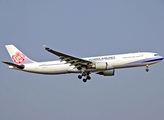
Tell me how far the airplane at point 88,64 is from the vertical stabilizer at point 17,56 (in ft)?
5.58

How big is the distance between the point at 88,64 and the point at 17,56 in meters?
14.3

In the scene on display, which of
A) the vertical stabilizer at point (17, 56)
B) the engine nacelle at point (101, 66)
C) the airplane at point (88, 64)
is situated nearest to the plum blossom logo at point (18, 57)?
the vertical stabilizer at point (17, 56)

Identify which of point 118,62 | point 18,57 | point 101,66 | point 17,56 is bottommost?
point 101,66

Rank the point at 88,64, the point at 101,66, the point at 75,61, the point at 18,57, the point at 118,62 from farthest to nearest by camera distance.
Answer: the point at 18,57
the point at 88,64
the point at 75,61
the point at 118,62
the point at 101,66

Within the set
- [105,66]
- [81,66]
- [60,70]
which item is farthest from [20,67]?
[105,66]

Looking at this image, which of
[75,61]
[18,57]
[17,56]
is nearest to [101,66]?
[75,61]

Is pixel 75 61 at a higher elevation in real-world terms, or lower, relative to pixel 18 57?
lower

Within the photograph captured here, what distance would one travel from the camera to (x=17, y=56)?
49625mm

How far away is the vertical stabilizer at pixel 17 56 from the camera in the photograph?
48.9 metres

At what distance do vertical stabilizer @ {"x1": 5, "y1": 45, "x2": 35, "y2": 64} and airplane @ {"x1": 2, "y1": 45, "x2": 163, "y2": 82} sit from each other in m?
1.70

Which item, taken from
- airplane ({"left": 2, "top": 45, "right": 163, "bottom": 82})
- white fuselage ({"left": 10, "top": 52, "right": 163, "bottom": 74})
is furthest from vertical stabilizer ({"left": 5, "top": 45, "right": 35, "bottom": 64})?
white fuselage ({"left": 10, "top": 52, "right": 163, "bottom": 74})

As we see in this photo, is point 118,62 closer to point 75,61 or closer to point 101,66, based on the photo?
point 101,66

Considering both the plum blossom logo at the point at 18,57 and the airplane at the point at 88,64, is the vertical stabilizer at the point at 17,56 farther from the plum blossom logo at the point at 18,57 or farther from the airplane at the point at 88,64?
the airplane at the point at 88,64

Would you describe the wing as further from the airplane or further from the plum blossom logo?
the plum blossom logo
